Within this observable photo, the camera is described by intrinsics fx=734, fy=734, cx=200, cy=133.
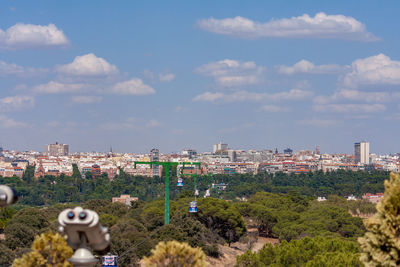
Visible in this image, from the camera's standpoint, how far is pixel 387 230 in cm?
1012

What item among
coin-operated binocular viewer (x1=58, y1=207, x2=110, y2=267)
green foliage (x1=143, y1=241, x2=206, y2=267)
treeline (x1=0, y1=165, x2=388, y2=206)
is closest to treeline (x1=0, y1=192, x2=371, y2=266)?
green foliage (x1=143, y1=241, x2=206, y2=267)

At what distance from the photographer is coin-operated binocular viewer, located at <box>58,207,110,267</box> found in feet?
28.2

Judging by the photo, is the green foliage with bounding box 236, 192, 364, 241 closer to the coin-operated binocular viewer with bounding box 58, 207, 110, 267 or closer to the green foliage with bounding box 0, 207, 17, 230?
the green foliage with bounding box 0, 207, 17, 230

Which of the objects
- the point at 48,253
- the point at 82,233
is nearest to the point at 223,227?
the point at 48,253

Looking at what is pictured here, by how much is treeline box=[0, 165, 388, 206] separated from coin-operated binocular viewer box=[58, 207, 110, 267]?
99.1m

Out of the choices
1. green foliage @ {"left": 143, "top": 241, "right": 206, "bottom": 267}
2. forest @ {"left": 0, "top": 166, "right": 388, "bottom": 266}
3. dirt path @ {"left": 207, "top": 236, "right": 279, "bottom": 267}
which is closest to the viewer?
green foliage @ {"left": 143, "top": 241, "right": 206, "bottom": 267}

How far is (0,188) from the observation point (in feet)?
26.0

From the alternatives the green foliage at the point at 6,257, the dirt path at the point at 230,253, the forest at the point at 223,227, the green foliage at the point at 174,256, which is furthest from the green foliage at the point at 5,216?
the green foliage at the point at 174,256

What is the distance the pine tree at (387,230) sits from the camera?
398 inches

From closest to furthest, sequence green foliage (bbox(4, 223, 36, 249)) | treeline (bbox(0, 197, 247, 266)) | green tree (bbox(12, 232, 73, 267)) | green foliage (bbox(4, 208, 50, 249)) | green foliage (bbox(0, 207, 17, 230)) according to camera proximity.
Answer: green tree (bbox(12, 232, 73, 267)) < treeline (bbox(0, 197, 247, 266)) < green foliage (bbox(4, 223, 36, 249)) < green foliage (bbox(4, 208, 50, 249)) < green foliage (bbox(0, 207, 17, 230))

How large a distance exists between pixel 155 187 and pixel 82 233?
433 ft

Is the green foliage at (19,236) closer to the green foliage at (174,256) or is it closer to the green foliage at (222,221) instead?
the green foliage at (222,221)

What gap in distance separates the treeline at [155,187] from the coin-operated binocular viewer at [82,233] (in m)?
99.1

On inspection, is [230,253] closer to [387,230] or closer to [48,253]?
[387,230]
